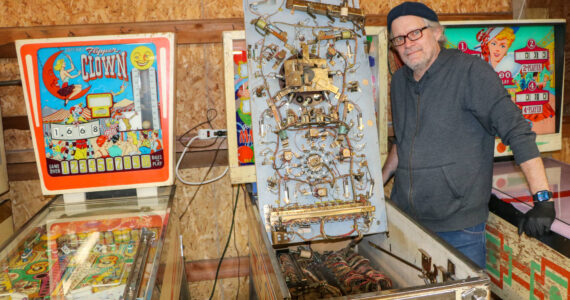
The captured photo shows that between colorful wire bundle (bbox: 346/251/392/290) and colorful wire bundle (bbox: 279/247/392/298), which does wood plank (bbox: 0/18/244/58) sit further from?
colorful wire bundle (bbox: 346/251/392/290)

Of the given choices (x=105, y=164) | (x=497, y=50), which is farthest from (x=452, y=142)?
(x=105, y=164)

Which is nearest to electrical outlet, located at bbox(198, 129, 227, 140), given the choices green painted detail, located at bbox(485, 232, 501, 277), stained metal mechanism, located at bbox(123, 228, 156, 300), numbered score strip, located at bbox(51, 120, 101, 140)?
numbered score strip, located at bbox(51, 120, 101, 140)

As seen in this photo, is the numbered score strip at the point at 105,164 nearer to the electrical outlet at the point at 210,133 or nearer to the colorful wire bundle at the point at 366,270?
the electrical outlet at the point at 210,133

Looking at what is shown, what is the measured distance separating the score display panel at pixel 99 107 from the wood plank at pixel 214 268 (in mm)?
1072

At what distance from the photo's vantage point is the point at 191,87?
2752 millimetres

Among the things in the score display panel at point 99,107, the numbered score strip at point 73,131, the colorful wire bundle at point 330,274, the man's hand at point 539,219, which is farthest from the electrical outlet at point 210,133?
the man's hand at point 539,219

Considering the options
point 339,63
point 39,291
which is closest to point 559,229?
point 339,63

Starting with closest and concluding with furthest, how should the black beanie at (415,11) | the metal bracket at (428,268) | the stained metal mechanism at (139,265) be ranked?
1. the stained metal mechanism at (139,265)
2. the metal bracket at (428,268)
3. the black beanie at (415,11)

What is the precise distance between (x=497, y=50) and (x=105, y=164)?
2.33 meters

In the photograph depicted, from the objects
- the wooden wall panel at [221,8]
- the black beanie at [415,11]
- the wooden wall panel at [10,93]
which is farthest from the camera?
the wooden wall panel at [221,8]

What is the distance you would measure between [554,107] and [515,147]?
1261mm

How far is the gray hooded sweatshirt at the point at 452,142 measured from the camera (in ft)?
5.86

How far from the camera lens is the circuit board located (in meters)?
1.95

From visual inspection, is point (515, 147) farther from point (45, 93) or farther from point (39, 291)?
point (45, 93)
